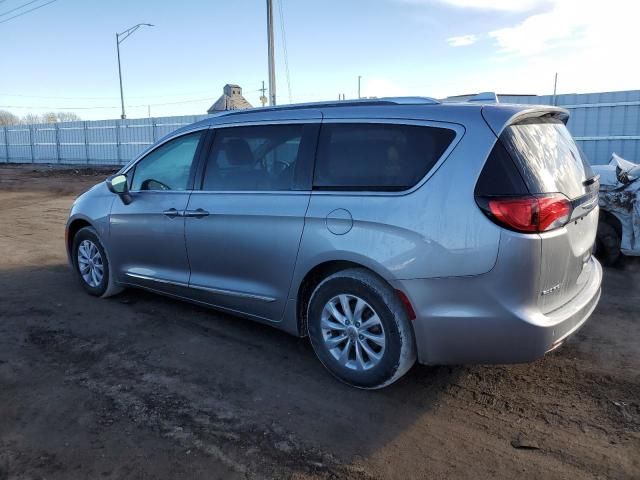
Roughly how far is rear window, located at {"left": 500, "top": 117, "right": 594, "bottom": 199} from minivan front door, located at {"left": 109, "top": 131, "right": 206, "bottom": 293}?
261 centimetres

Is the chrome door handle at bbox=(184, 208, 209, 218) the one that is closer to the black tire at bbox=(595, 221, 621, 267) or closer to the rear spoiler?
the rear spoiler

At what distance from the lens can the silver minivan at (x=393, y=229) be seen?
3.04m

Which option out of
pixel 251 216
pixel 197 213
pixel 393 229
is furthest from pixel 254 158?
pixel 393 229

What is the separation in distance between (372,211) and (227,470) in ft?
5.50

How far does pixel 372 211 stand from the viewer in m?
3.38

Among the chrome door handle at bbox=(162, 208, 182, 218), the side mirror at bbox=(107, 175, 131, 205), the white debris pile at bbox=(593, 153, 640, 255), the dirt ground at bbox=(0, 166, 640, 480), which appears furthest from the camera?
the white debris pile at bbox=(593, 153, 640, 255)

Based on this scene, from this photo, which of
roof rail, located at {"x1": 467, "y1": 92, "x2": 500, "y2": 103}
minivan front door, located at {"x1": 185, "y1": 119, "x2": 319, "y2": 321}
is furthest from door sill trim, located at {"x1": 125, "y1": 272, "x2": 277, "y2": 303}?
roof rail, located at {"x1": 467, "y1": 92, "x2": 500, "y2": 103}

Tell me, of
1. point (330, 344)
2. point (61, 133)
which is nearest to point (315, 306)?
point (330, 344)

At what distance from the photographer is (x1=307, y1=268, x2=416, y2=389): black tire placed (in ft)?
11.0

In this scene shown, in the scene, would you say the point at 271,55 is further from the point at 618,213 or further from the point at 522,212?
the point at 522,212

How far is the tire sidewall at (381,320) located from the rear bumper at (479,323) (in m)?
0.15

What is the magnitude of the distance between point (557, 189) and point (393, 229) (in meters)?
0.98

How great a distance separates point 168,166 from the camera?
4922 millimetres

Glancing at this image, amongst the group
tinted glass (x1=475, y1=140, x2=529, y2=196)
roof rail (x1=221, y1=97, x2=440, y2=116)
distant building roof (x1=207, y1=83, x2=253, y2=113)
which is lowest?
tinted glass (x1=475, y1=140, x2=529, y2=196)
